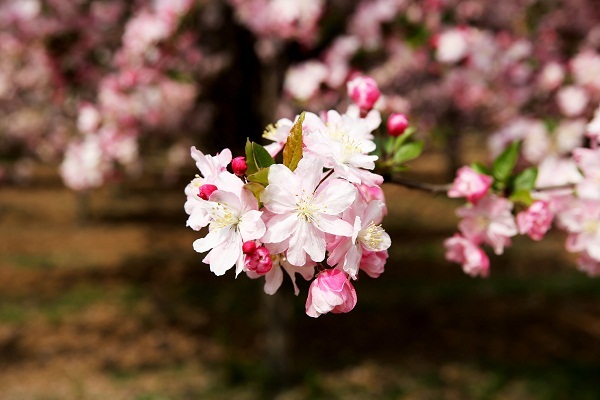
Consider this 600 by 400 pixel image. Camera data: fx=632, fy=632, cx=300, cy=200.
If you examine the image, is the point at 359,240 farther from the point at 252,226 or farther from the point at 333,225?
the point at 252,226

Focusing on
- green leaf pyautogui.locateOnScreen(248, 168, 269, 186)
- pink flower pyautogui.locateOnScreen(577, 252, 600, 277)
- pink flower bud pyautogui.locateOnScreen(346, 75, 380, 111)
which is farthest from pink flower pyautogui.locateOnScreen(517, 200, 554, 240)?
green leaf pyautogui.locateOnScreen(248, 168, 269, 186)

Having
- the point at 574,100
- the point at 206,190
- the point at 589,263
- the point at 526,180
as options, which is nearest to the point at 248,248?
the point at 206,190

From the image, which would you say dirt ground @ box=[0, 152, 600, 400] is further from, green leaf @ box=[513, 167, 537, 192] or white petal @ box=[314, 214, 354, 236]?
white petal @ box=[314, 214, 354, 236]

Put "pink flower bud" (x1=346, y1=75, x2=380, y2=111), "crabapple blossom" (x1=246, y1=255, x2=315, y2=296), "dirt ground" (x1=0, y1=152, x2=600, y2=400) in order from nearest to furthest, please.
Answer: "crabapple blossom" (x1=246, y1=255, x2=315, y2=296) → "pink flower bud" (x1=346, y1=75, x2=380, y2=111) → "dirt ground" (x1=0, y1=152, x2=600, y2=400)

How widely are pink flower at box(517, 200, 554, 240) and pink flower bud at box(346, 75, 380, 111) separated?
0.54 metres

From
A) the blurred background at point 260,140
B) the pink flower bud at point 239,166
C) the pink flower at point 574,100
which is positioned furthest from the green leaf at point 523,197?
the pink flower at point 574,100

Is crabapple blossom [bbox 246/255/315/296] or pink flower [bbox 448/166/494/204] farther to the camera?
pink flower [bbox 448/166/494/204]

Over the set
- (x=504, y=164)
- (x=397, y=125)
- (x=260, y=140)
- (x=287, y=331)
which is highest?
(x=260, y=140)

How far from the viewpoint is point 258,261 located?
1013 millimetres

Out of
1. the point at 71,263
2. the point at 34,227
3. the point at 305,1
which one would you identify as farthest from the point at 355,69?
the point at 34,227

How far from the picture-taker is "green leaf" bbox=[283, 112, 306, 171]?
41.8 inches

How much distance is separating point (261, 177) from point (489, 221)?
0.97m

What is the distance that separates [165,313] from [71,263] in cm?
309

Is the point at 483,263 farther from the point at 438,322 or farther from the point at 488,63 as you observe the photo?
the point at 438,322
